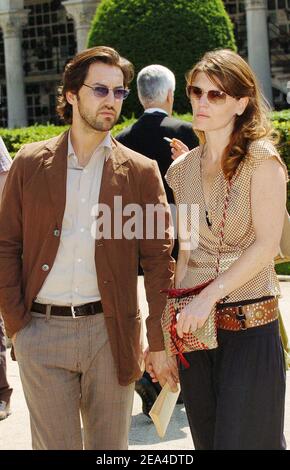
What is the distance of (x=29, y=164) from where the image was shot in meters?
4.11

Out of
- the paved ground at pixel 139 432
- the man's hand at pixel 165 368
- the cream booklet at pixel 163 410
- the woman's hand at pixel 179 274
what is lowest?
the paved ground at pixel 139 432

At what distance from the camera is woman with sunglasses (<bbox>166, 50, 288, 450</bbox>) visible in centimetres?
374

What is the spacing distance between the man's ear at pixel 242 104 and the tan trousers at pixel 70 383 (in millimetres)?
863

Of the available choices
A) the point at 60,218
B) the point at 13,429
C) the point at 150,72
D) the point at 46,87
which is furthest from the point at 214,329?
the point at 46,87

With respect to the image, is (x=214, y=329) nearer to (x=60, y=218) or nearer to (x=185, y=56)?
(x=60, y=218)

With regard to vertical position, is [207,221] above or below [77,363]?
above

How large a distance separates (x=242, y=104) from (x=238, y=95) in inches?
1.9

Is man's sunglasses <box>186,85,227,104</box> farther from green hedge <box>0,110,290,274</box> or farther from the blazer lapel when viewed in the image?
green hedge <box>0,110,290,274</box>

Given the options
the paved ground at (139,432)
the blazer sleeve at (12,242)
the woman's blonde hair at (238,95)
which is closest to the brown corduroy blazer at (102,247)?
the blazer sleeve at (12,242)

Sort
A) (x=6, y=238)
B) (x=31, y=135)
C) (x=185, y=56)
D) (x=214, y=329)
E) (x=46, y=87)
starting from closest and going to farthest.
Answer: (x=214, y=329), (x=6, y=238), (x=31, y=135), (x=185, y=56), (x=46, y=87)

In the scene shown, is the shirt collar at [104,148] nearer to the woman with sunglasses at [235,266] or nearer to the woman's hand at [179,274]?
the woman with sunglasses at [235,266]

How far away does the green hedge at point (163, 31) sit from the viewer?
648 inches

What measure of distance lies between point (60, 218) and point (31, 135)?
1149cm

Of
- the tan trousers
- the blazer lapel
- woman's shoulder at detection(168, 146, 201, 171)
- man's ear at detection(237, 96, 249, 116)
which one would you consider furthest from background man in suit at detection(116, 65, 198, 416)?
the tan trousers
